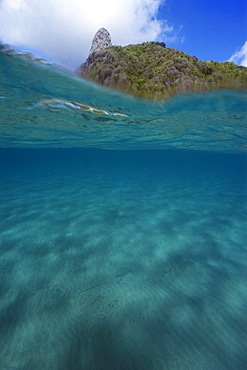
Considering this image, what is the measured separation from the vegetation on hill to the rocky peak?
4.40m

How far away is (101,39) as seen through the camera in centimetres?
1331

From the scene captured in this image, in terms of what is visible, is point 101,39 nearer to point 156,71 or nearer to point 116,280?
point 156,71

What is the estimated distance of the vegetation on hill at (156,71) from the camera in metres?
8.92

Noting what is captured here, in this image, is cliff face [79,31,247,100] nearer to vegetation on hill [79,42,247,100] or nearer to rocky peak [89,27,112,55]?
vegetation on hill [79,42,247,100]

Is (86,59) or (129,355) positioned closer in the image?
(129,355)

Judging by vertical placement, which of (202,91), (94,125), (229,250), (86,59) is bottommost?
(229,250)

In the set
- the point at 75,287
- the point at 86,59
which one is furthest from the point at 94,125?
the point at 75,287

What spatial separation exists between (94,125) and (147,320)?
53.8ft

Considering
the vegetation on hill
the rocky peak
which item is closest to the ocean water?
the vegetation on hill

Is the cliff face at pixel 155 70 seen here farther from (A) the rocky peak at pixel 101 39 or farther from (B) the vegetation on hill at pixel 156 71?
(A) the rocky peak at pixel 101 39

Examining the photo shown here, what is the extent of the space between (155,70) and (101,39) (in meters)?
6.90

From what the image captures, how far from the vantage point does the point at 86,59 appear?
9.17 meters

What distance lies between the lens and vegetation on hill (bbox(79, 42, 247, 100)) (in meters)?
8.92

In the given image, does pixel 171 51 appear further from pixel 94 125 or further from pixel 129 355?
pixel 129 355
